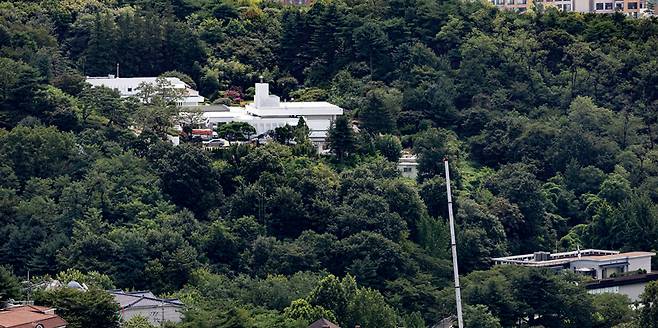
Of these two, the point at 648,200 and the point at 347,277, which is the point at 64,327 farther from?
the point at 648,200

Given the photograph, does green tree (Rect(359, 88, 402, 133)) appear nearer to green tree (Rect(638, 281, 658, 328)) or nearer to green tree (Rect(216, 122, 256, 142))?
green tree (Rect(216, 122, 256, 142))

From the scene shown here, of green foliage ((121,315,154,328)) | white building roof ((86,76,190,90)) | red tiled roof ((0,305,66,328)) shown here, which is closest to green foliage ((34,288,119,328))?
green foliage ((121,315,154,328))

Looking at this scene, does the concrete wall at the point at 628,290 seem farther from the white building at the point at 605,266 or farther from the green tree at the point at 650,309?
the green tree at the point at 650,309

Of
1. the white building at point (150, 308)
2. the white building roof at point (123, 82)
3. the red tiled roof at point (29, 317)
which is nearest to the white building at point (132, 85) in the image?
the white building roof at point (123, 82)

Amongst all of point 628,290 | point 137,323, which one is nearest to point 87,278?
point 137,323

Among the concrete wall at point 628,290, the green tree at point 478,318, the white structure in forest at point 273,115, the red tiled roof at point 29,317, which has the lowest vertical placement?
the concrete wall at point 628,290
